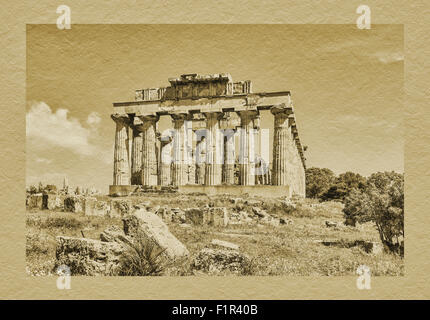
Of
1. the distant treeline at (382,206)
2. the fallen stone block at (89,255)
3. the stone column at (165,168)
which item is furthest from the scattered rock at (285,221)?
the stone column at (165,168)

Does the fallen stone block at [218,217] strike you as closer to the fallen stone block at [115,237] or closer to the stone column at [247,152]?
the fallen stone block at [115,237]

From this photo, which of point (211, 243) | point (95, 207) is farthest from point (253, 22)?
point (95, 207)

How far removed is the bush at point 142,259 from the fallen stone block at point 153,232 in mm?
133

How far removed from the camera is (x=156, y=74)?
13945 millimetres

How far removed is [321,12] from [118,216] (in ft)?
33.3

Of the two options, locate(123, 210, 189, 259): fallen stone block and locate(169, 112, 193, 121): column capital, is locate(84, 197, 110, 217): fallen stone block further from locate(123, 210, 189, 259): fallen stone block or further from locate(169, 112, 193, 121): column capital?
locate(169, 112, 193, 121): column capital

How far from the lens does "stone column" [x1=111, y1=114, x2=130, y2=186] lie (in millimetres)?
24438

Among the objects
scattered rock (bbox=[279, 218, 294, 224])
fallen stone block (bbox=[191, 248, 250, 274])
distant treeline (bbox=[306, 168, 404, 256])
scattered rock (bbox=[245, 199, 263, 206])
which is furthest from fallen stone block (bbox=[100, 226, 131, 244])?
scattered rock (bbox=[245, 199, 263, 206])

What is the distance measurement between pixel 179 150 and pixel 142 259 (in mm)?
14749

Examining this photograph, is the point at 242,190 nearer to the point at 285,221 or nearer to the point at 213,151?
the point at 213,151

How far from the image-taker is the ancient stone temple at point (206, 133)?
72.7ft

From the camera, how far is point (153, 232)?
1035 centimetres

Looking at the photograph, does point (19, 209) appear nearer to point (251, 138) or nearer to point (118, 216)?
point (118, 216)

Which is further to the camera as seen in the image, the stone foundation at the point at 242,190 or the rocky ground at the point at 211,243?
the stone foundation at the point at 242,190
